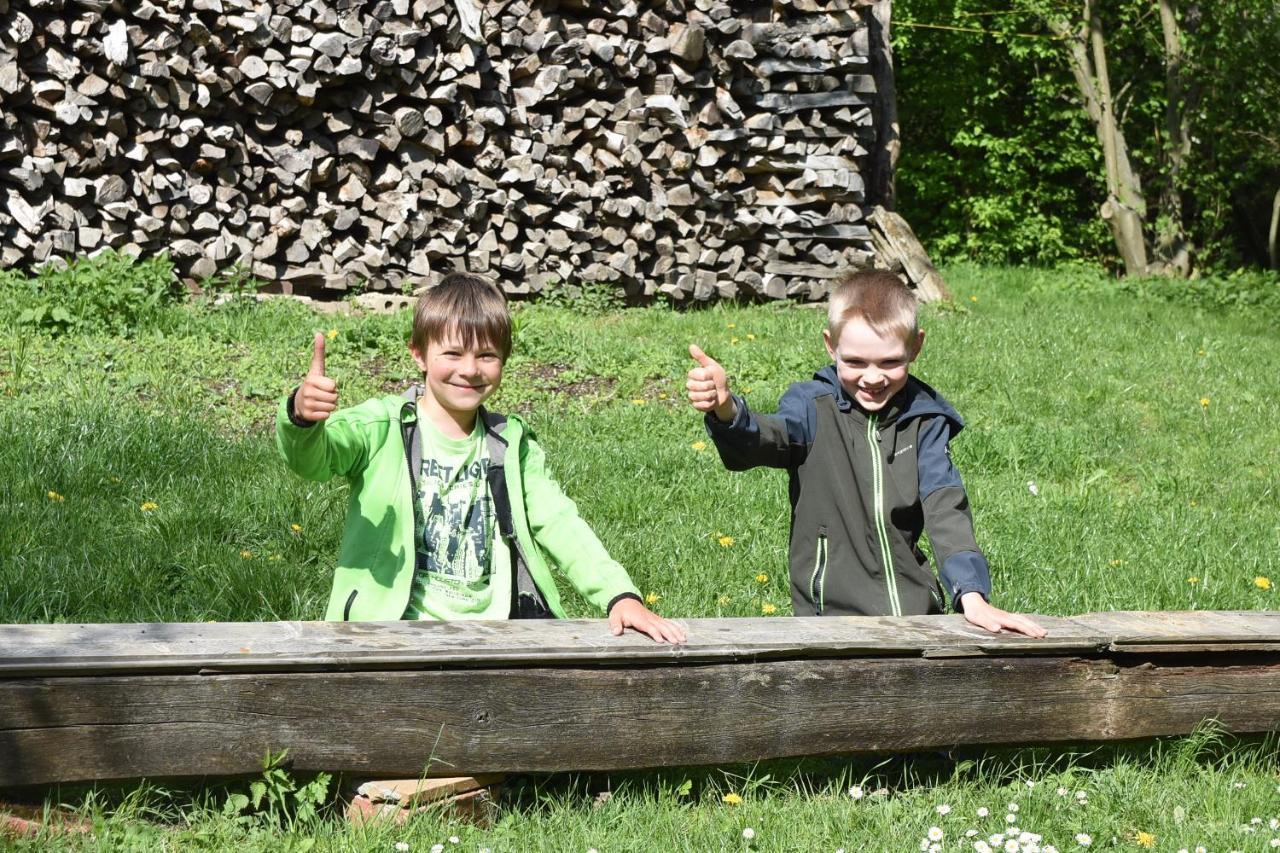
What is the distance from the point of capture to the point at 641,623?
2.73 metres

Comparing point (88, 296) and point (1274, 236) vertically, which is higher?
point (1274, 236)

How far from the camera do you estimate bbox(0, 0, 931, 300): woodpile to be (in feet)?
23.8

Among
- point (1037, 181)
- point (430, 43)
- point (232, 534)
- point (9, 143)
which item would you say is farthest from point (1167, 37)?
point (232, 534)

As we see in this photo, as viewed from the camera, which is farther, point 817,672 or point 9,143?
point 9,143

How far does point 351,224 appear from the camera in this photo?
818 cm

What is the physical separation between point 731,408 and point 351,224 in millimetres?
5796

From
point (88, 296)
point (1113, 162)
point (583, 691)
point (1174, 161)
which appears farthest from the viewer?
point (1174, 161)

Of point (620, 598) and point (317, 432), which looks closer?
point (317, 432)

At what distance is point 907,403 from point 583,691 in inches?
46.6

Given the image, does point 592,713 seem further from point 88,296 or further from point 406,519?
point 88,296

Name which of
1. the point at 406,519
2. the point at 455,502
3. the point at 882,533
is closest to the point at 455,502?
the point at 455,502

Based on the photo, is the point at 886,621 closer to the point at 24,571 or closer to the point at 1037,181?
the point at 24,571

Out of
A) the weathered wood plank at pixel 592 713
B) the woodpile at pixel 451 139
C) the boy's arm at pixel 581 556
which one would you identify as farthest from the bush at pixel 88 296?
the weathered wood plank at pixel 592 713

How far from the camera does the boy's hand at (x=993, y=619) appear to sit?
292cm
